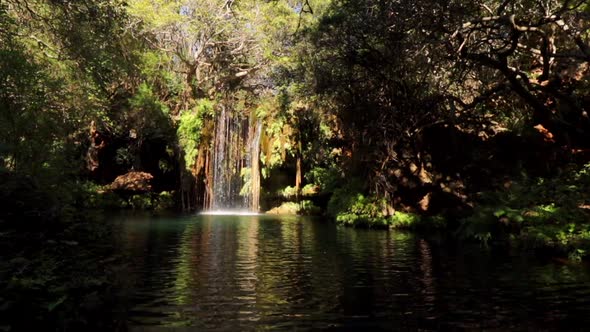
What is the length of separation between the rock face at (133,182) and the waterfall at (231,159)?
16.7 feet

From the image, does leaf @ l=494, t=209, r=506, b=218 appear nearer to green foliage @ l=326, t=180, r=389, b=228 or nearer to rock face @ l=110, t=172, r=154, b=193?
green foliage @ l=326, t=180, r=389, b=228

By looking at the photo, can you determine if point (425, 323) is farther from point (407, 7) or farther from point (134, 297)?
point (407, 7)

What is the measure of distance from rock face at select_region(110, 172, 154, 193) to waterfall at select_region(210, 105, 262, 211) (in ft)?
16.7

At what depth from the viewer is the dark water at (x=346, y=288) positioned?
7184 millimetres

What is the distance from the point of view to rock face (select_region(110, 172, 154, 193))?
37.1 m

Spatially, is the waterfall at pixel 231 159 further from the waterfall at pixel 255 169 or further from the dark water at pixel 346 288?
the dark water at pixel 346 288

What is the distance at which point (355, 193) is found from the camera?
88.1 feet

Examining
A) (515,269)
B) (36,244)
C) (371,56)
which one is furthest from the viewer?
(371,56)

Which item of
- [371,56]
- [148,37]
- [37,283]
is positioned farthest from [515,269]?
[148,37]

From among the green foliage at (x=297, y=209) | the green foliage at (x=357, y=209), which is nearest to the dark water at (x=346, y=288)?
the green foliage at (x=357, y=209)

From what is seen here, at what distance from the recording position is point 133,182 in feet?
122

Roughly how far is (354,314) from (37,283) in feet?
14.3

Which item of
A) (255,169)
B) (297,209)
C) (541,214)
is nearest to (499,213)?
(541,214)

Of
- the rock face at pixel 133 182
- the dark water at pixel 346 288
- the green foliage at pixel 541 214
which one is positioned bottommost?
the dark water at pixel 346 288
